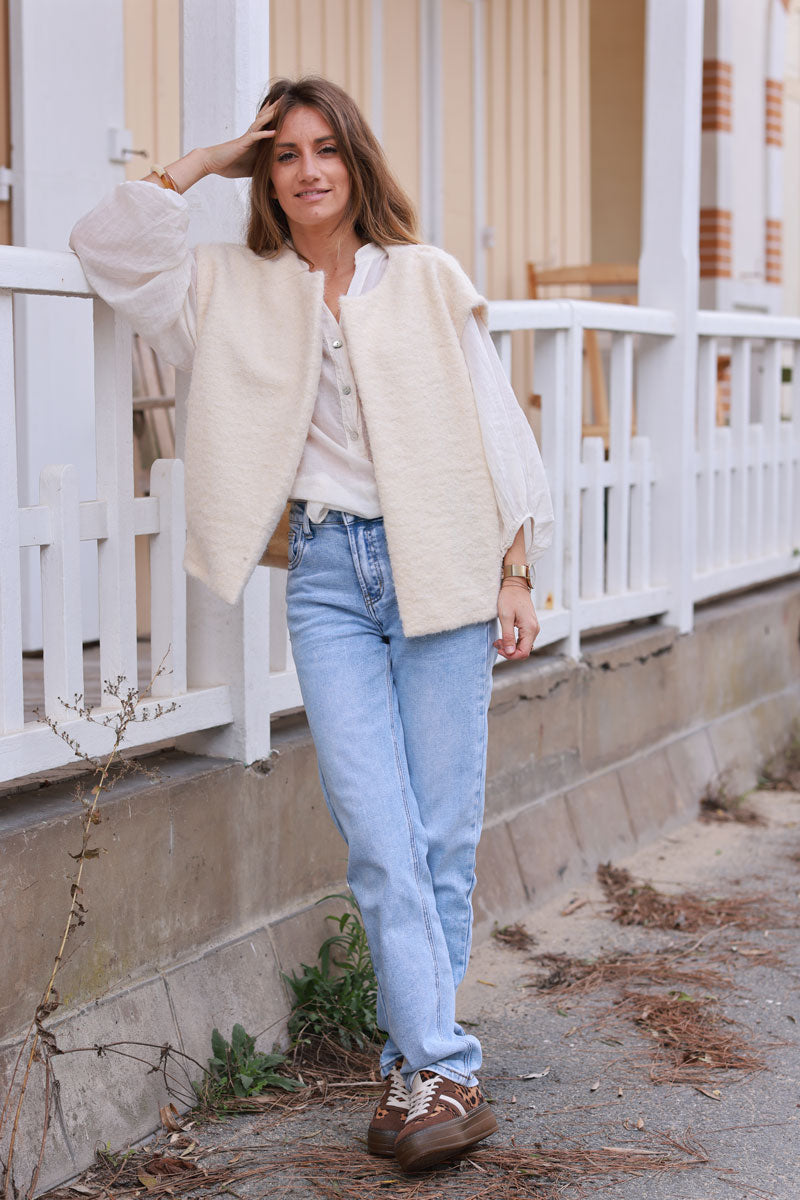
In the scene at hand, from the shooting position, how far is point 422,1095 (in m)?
2.94

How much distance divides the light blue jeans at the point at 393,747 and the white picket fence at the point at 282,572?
0.47 m

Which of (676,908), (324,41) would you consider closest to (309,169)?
(676,908)

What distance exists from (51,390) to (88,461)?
0.31 metres

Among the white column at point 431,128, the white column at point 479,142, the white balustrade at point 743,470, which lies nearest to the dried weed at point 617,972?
the white balustrade at point 743,470

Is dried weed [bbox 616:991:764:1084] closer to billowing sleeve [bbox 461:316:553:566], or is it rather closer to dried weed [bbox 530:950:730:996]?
dried weed [bbox 530:950:730:996]

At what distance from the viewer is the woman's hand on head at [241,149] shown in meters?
2.97

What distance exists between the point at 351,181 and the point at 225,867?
1603mm

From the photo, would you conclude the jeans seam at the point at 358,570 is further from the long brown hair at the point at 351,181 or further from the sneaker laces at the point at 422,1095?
the sneaker laces at the point at 422,1095

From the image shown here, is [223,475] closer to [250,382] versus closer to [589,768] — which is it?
[250,382]

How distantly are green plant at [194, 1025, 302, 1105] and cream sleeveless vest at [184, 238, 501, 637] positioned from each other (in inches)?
43.3

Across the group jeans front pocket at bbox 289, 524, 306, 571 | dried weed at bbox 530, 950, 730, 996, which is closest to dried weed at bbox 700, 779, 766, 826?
dried weed at bbox 530, 950, 730, 996

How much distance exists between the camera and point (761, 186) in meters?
9.69

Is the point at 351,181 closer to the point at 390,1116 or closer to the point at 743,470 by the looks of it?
the point at 390,1116

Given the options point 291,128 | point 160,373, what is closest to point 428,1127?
point 291,128
